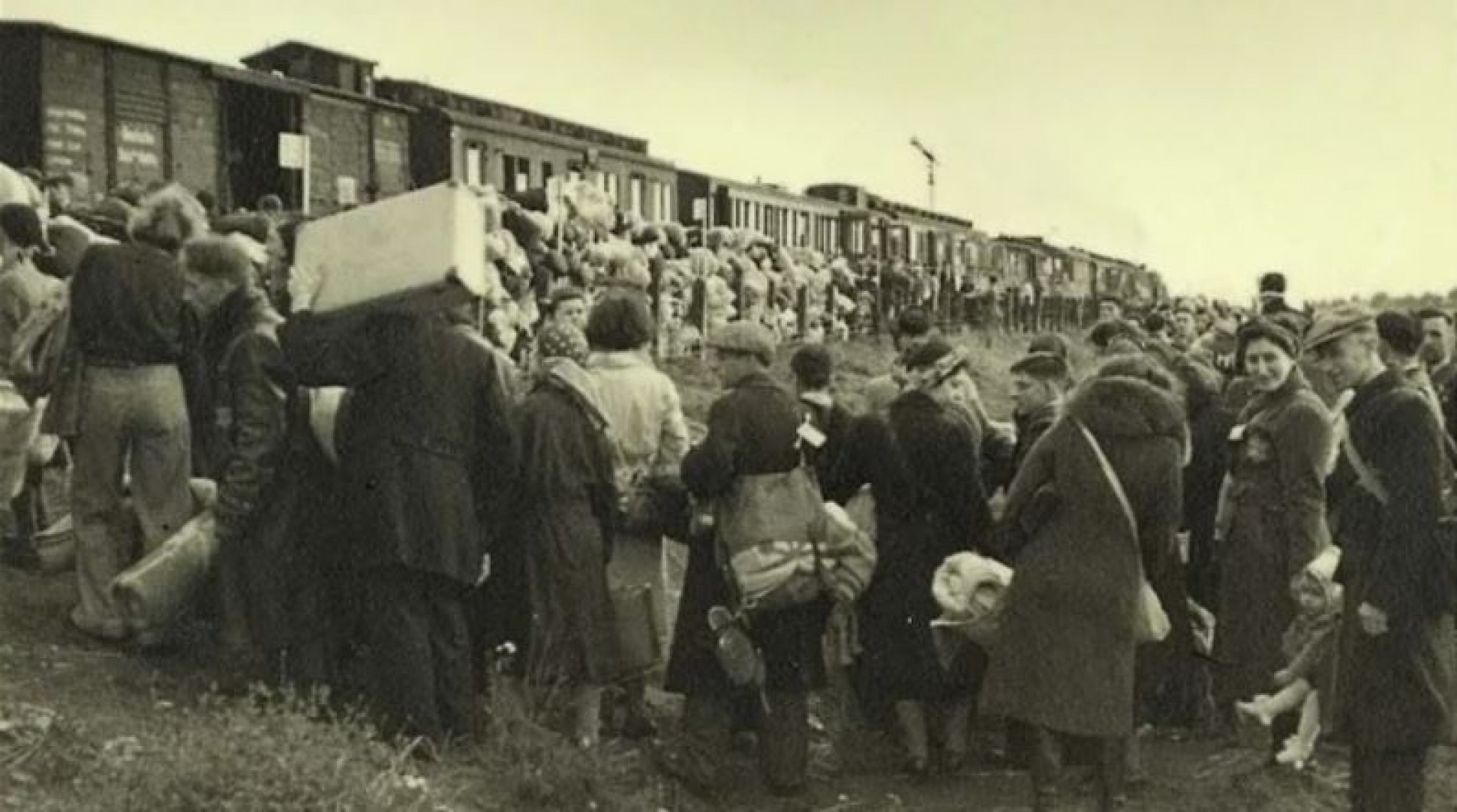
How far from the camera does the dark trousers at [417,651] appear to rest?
6133 mm

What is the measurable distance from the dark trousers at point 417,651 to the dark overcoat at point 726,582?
102 cm

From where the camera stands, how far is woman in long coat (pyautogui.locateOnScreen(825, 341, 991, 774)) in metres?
7.01

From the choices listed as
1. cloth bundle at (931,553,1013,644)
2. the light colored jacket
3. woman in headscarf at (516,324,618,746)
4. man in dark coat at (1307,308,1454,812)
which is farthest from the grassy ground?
man in dark coat at (1307,308,1454,812)

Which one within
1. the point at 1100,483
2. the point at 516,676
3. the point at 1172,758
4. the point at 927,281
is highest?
the point at 927,281

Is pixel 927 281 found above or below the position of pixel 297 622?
above

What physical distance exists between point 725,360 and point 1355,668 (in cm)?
269

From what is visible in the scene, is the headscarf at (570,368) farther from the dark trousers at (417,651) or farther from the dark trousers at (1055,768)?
the dark trousers at (1055,768)

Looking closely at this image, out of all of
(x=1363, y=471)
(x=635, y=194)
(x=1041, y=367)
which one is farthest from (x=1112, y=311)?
(x=635, y=194)

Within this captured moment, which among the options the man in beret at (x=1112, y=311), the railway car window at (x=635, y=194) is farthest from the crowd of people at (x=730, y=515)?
the railway car window at (x=635, y=194)

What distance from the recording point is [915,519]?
713 cm

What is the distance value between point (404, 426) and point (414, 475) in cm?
19

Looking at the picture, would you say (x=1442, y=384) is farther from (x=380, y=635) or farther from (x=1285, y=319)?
(x=380, y=635)

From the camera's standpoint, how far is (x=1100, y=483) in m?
6.04

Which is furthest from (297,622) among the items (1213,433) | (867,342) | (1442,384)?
(867,342)
